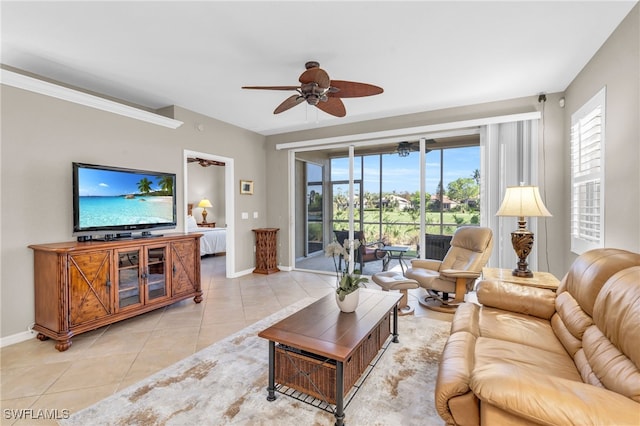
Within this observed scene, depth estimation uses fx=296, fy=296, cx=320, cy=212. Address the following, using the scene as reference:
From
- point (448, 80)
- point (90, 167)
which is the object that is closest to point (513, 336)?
point (448, 80)

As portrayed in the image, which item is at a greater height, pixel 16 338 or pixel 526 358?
pixel 526 358

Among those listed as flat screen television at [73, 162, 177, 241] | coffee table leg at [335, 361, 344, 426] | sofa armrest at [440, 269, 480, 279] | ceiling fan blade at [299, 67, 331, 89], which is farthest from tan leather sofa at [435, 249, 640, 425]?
flat screen television at [73, 162, 177, 241]

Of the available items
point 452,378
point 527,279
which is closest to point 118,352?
point 452,378

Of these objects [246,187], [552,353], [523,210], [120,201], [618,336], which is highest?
[246,187]

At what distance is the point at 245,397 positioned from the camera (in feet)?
6.48

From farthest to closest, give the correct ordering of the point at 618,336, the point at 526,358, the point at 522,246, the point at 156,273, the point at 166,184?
the point at 166,184 → the point at 156,273 → the point at 522,246 → the point at 526,358 → the point at 618,336

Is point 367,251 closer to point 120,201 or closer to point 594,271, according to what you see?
point 594,271

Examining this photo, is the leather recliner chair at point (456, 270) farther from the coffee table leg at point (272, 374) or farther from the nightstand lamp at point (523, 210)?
the coffee table leg at point (272, 374)

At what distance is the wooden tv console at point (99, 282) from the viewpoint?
270cm

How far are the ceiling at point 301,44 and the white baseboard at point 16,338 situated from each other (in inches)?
106

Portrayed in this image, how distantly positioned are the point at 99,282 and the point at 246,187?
3.03 metres

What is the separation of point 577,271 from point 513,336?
2.22 ft

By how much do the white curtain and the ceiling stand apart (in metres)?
0.51

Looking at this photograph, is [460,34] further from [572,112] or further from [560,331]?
[560,331]
